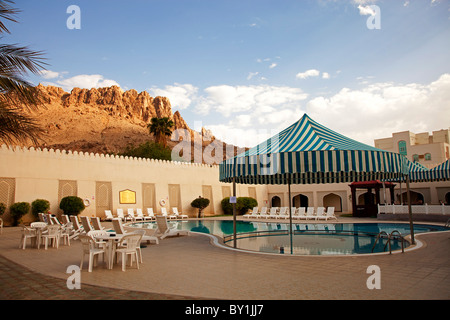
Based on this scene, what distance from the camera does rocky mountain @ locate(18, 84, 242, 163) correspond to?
5738 cm

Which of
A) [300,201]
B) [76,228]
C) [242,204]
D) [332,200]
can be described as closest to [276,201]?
[300,201]

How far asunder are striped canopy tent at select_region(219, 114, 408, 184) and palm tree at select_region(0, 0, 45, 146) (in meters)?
4.69

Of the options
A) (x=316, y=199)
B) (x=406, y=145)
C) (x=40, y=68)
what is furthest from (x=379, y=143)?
(x=40, y=68)

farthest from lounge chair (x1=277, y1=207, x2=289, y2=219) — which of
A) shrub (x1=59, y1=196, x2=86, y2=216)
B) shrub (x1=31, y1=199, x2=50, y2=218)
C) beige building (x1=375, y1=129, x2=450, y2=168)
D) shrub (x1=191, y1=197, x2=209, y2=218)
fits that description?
beige building (x1=375, y1=129, x2=450, y2=168)

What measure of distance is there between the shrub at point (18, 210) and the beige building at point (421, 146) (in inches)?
1365

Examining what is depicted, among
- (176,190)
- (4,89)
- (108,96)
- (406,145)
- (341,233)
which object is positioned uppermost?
(108,96)

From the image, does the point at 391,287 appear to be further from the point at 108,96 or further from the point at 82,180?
the point at 108,96

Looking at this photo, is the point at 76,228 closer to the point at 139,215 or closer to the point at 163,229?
the point at 163,229

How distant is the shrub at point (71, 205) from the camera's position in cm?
1898

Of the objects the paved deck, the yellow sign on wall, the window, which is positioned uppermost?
the window

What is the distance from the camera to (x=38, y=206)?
709 inches

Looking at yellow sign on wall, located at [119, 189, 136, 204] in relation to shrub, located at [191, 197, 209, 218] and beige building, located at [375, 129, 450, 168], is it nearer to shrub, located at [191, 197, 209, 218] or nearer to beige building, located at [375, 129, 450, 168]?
shrub, located at [191, 197, 209, 218]
